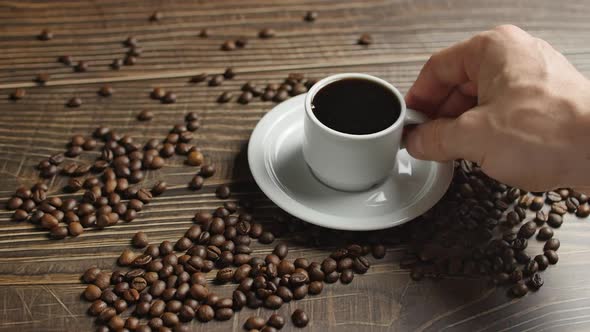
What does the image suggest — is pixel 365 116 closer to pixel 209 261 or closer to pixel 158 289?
pixel 209 261

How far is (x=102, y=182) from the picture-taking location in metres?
1.56

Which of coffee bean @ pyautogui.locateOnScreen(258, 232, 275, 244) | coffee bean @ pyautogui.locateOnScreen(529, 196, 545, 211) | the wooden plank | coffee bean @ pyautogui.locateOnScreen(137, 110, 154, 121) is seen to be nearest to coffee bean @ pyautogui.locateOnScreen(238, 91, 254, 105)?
the wooden plank

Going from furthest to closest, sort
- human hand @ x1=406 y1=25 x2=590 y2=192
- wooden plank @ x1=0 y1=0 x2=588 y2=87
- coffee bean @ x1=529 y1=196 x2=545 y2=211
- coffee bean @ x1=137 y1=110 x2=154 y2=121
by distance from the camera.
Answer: wooden plank @ x1=0 y1=0 x2=588 y2=87, coffee bean @ x1=137 y1=110 x2=154 y2=121, coffee bean @ x1=529 y1=196 x2=545 y2=211, human hand @ x1=406 y1=25 x2=590 y2=192

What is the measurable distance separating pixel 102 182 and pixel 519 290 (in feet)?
3.15

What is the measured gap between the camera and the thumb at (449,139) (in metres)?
1.23

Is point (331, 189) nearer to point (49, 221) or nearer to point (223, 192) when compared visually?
point (223, 192)

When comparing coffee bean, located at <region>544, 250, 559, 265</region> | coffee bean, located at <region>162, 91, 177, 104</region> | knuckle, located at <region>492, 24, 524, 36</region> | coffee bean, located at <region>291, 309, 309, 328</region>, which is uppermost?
knuckle, located at <region>492, 24, 524, 36</region>

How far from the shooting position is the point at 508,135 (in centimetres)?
119

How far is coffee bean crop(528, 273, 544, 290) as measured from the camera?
4.44ft

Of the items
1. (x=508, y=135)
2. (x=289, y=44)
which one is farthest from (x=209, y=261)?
(x=289, y=44)

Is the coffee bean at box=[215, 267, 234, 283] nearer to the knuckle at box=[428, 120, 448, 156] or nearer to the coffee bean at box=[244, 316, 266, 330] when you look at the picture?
the coffee bean at box=[244, 316, 266, 330]

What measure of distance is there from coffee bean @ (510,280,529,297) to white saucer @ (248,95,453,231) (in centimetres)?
24

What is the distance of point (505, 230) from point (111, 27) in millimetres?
1268

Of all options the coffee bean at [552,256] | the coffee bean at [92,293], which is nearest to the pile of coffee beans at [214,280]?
the coffee bean at [92,293]
